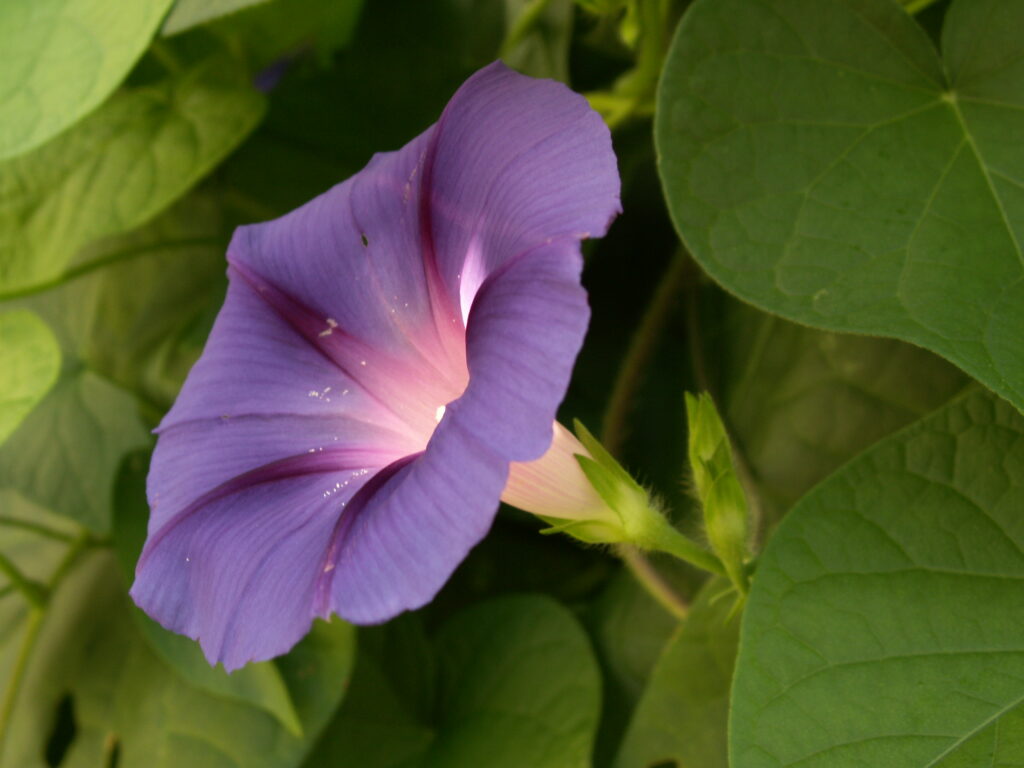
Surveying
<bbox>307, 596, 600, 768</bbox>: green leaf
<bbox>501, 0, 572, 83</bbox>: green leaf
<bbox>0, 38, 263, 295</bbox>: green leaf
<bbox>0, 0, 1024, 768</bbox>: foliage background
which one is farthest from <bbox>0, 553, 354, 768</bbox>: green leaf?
<bbox>501, 0, 572, 83</bbox>: green leaf

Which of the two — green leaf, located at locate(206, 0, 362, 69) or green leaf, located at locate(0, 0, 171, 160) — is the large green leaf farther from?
green leaf, located at locate(0, 0, 171, 160)

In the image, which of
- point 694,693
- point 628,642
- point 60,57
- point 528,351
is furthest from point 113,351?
point 528,351

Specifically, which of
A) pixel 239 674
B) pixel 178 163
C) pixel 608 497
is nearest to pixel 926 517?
pixel 608 497

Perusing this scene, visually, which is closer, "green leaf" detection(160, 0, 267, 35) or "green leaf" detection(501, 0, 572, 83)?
"green leaf" detection(160, 0, 267, 35)

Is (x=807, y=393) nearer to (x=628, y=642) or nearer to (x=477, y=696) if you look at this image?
(x=628, y=642)

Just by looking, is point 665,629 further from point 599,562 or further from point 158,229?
point 158,229
